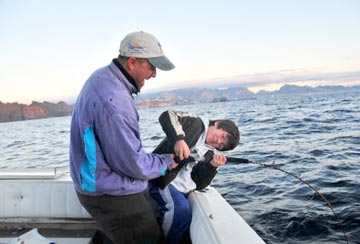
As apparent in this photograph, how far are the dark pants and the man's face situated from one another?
92cm

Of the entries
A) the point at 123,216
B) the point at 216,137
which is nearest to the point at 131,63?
the point at 123,216

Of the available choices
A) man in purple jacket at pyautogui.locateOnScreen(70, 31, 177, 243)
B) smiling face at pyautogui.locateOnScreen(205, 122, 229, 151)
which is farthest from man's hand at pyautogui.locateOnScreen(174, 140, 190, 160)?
smiling face at pyautogui.locateOnScreen(205, 122, 229, 151)

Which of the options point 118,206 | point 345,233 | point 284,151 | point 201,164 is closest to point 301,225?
point 345,233

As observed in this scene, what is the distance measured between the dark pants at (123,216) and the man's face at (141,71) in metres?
0.92

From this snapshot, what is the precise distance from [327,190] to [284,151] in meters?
4.53

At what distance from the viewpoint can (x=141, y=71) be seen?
2637mm

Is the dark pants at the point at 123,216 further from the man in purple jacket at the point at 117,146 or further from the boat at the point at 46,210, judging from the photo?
the boat at the point at 46,210

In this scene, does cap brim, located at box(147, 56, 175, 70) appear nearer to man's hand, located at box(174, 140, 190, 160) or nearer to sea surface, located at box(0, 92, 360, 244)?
man's hand, located at box(174, 140, 190, 160)

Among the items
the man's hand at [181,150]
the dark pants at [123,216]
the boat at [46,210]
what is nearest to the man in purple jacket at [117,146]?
the dark pants at [123,216]

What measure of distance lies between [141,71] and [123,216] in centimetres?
117

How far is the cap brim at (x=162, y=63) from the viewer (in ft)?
8.43

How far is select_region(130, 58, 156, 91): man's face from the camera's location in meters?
2.59

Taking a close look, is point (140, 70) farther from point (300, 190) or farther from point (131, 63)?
point (300, 190)

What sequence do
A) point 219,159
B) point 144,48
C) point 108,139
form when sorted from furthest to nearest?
1. point 219,159
2. point 144,48
3. point 108,139
